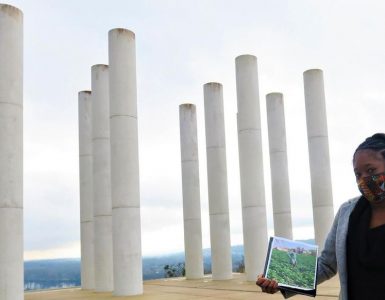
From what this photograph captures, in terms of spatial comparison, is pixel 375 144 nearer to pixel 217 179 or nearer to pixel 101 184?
pixel 101 184

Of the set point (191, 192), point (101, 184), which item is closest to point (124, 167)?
point (101, 184)

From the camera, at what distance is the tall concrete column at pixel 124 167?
15.9 meters

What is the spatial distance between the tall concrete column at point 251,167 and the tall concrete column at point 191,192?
492 cm

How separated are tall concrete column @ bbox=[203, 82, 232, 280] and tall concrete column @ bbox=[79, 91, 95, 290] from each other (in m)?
5.35

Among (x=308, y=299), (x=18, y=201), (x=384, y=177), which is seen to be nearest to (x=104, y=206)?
(x=18, y=201)

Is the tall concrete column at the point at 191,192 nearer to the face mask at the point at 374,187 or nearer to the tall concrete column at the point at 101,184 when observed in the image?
the tall concrete column at the point at 101,184

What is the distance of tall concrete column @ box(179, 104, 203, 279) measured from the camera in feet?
79.3

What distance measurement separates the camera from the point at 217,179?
23781 millimetres

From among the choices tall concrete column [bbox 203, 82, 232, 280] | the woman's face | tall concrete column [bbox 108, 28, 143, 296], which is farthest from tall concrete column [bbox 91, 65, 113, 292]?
the woman's face

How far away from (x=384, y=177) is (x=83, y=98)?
66.9ft

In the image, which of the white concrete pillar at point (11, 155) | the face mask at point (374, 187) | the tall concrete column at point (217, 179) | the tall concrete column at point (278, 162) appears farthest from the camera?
the tall concrete column at point (278, 162)

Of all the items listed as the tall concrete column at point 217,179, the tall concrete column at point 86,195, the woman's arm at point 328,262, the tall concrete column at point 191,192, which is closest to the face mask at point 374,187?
the woman's arm at point 328,262

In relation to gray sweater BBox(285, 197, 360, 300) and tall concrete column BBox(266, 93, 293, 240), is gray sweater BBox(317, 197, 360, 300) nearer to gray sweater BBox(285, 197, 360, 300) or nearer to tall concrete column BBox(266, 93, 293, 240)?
gray sweater BBox(285, 197, 360, 300)

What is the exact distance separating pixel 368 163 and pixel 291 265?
0.82 meters
